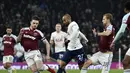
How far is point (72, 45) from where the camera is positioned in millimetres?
14953

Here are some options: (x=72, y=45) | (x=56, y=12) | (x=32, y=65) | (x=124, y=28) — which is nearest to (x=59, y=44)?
(x=72, y=45)

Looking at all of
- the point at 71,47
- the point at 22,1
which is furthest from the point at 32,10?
the point at 71,47

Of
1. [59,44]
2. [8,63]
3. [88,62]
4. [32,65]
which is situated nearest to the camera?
[88,62]

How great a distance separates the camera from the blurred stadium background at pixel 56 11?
105 feet

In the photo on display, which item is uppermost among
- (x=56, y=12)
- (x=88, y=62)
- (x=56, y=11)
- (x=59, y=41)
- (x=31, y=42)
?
(x=56, y=11)

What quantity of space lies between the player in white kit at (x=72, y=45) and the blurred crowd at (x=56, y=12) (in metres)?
15.7

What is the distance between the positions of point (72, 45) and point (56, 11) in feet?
61.3

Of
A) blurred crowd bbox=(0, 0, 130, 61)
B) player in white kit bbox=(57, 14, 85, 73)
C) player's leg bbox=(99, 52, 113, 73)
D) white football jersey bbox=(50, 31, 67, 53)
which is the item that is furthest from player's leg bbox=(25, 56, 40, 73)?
blurred crowd bbox=(0, 0, 130, 61)

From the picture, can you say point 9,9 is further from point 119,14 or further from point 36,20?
point 36,20

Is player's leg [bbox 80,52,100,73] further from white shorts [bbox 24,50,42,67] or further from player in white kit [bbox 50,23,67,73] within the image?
player in white kit [bbox 50,23,67,73]

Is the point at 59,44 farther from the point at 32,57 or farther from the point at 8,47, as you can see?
the point at 32,57

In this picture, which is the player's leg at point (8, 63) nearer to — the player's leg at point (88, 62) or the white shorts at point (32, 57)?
the white shorts at point (32, 57)

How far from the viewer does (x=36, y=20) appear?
47.2 ft

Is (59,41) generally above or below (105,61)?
above
